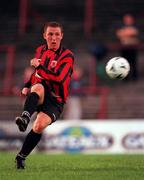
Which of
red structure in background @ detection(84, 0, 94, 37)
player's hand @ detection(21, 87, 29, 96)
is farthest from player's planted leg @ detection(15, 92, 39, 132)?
red structure in background @ detection(84, 0, 94, 37)

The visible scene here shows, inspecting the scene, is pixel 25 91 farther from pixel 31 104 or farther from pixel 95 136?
pixel 95 136

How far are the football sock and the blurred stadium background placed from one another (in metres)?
8.66

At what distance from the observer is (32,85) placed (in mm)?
10711

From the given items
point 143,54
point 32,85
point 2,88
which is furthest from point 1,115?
point 32,85

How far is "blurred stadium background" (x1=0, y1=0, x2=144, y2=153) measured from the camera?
18.9m

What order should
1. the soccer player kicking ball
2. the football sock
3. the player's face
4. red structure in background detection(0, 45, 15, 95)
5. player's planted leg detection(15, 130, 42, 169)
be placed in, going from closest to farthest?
1. the football sock
2. the soccer player kicking ball
3. player's planted leg detection(15, 130, 42, 169)
4. the player's face
5. red structure in background detection(0, 45, 15, 95)

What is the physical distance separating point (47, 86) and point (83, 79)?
1359cm

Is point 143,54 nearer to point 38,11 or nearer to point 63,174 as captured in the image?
point 38,11

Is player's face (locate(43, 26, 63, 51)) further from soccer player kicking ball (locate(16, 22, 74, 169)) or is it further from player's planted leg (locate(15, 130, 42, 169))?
player's planted leg (locate(15, 130, 42, 169))

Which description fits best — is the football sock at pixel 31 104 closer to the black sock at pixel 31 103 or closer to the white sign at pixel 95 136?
the black sock at pixel 31 103

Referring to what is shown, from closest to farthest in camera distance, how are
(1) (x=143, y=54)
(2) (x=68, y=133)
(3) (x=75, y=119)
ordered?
(2) (x=68, y=133) → (3) (x=75, y=119) → (1) (x=143, y=54)

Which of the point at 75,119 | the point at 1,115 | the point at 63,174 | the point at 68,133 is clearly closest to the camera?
the point at 63,174

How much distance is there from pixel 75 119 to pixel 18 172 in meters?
10.5

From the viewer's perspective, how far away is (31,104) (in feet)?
33.3
